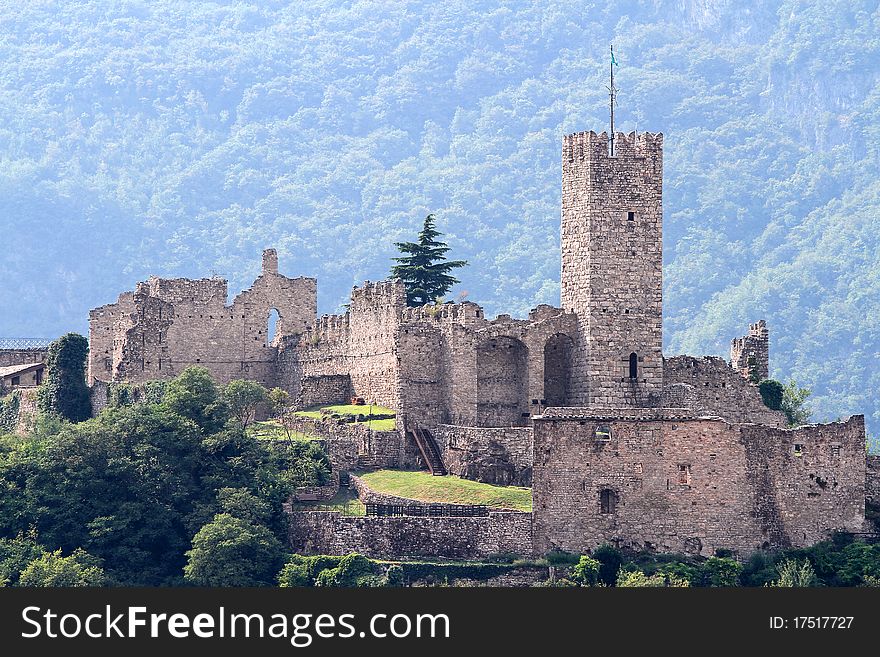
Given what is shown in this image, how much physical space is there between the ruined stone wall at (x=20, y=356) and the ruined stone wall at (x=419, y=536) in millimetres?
32720

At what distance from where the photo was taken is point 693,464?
3157 inches

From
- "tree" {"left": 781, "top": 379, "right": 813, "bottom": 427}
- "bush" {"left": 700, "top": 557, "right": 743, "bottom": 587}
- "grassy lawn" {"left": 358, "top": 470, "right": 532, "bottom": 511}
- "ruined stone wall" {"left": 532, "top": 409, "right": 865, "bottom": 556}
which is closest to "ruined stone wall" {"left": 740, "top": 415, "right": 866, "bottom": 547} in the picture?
"ruined stone wall" {"left": 532, "top": 409, "right": 865, "bottom": 556}

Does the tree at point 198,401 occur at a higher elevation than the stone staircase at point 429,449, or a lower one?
higher

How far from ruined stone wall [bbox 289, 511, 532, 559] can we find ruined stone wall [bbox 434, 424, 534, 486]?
3.72 meters

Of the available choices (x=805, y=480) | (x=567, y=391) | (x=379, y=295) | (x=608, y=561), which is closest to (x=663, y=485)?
(x=608, y=561)

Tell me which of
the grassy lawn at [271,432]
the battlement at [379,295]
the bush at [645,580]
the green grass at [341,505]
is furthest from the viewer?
the battlement at [379,295]

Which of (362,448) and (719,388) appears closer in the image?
A: (362,448)

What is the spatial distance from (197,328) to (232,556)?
22.2 metres

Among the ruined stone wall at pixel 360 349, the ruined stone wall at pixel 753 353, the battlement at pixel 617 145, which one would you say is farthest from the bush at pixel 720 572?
the ruined stone wall at pixel 753 353

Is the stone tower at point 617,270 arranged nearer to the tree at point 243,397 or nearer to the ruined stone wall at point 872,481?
the ruined stone wall at point 872,481

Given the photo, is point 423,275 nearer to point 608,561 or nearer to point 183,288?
point 183,288

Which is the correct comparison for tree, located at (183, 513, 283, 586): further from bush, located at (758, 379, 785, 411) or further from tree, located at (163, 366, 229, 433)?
bush, located at (758, 379, 785, 411)

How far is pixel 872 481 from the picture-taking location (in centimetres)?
8319

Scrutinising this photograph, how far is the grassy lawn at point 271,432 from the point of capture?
9112 cm
